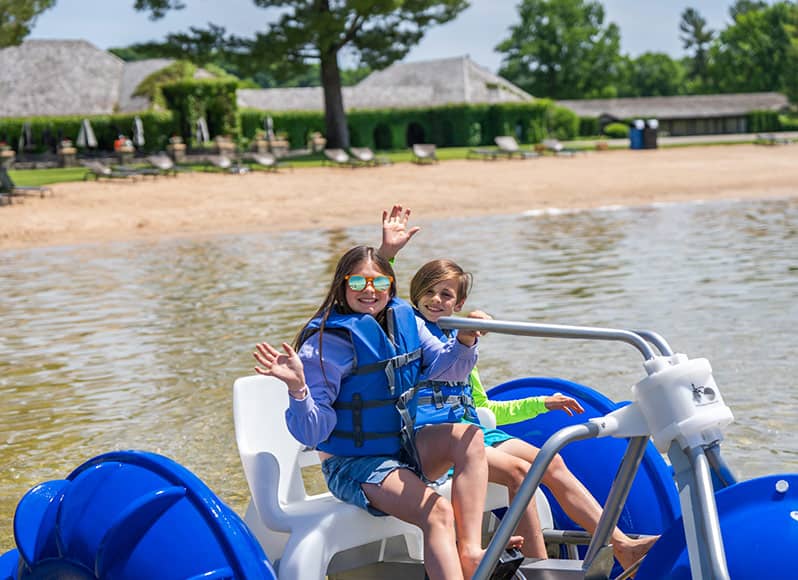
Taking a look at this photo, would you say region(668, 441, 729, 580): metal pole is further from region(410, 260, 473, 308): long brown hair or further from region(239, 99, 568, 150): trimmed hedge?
region(239, 99, 568, 150): trimmed hedge

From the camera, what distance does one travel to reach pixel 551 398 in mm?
3596

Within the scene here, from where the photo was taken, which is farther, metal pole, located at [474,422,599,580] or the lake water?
the lake water

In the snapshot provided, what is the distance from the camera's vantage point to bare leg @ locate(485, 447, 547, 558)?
10.6 ft

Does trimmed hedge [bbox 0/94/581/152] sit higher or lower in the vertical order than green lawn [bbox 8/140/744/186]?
higher

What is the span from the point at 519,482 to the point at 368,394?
53cm

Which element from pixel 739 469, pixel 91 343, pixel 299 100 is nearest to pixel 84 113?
pixel 299 100

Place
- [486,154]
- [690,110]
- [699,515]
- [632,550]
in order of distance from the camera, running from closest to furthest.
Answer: [699,515] → [632,550] → [486,154] → [690,110]

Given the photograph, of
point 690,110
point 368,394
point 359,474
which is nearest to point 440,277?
point 368,394

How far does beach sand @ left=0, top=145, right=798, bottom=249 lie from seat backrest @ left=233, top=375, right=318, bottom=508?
19.5 metres

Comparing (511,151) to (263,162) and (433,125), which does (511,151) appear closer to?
(263,162)

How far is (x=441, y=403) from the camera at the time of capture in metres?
3.37

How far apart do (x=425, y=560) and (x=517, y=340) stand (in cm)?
714

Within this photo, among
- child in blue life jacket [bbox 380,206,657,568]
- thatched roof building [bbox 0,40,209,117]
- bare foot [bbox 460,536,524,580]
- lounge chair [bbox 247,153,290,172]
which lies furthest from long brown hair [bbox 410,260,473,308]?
thatched roof building [bbox 0,40,209,117]

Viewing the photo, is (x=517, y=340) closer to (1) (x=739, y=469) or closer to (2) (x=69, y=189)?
(1) (x=739, y=469)
